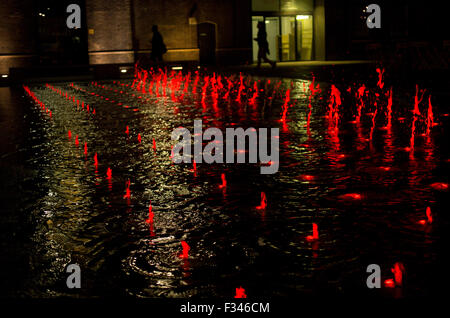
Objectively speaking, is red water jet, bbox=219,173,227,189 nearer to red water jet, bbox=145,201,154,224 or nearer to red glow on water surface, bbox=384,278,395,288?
red water jet, bbox=145,201,154,224

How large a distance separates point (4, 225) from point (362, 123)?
6859 mm

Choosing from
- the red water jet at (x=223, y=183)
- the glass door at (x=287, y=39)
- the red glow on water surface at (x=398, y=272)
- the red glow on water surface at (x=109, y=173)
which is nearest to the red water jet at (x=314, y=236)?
the red glow on water surface at (x=398, y=272)

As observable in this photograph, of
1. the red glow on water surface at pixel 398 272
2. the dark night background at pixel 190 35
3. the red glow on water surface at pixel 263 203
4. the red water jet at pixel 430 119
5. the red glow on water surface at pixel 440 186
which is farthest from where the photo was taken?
the dark night background at pixel 190 35

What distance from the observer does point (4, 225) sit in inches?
184

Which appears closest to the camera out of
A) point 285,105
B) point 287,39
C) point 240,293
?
point 240,293

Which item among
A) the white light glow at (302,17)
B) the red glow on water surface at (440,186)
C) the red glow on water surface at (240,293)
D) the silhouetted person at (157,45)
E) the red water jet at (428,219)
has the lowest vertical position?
the red glow on water surface at (240,293)

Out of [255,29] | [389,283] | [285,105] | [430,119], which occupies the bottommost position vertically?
[389,283]

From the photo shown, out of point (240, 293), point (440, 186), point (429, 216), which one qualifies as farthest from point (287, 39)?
point (240, 293)

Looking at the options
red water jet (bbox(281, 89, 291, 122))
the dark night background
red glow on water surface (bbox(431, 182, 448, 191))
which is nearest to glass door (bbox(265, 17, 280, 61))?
the dark night background

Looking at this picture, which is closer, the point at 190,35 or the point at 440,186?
the point at 440,186

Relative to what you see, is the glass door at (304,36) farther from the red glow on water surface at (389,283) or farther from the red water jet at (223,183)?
the red glow on water surface at (389,283)

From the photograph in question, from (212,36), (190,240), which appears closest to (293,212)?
(190,240)

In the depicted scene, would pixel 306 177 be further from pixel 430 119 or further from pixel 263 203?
pixel 430 119

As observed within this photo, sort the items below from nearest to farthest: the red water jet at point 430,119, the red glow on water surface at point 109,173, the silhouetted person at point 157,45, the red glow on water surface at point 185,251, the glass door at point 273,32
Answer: the red glow on water surface at point 185,251
the red glow on water surface at point 109,173
the red water jet at point 430,119
the silhouetted person at point 157,45
the glass door at point 273,32
